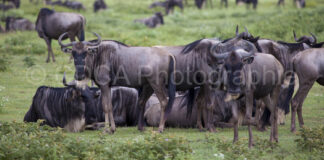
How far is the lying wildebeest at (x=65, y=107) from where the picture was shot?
8500 millimetres

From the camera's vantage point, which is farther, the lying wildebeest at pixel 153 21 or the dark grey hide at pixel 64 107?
the lying wildebeest at pixel 153 21

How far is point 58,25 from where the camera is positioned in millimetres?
15500

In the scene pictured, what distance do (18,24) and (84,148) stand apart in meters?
16.2

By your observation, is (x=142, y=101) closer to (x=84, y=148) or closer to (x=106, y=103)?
(x=106, y=103)

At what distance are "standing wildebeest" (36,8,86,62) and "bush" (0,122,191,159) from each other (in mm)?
9207

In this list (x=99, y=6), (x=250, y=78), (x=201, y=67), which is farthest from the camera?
(x=99, y=6)

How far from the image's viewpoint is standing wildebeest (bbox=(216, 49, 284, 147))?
672cm

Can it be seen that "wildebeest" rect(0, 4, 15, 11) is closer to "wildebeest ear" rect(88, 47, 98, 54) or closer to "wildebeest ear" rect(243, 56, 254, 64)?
"wildebeest ear" rect(88, 47, 98, 54)

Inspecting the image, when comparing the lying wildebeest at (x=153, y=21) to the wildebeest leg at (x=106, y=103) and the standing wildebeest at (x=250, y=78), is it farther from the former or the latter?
the standing wildebeest at (x=250, y=78)

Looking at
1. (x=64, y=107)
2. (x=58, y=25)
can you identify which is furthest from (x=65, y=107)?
(x=58, y=25)

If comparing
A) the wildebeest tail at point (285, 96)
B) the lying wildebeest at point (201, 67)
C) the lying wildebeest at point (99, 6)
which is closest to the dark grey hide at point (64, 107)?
the lying wildebeest at point (201, 67)

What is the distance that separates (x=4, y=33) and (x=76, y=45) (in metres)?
13.4

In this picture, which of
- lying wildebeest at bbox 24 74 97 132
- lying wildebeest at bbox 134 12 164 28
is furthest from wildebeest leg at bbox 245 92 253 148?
lying wildebeest at bbox 134 12 164 28

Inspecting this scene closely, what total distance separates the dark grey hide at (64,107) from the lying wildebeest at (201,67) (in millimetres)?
1487
